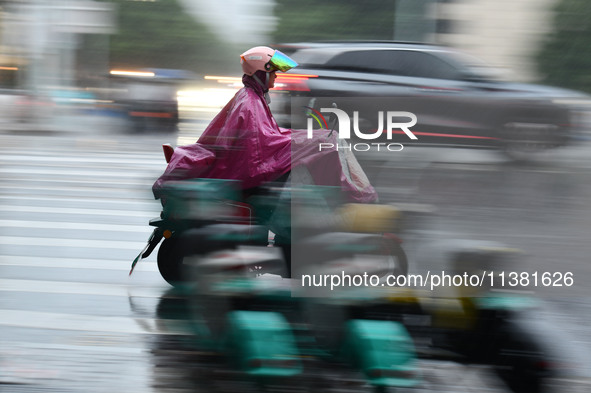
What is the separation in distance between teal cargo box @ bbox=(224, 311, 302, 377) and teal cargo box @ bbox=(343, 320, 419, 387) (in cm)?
26

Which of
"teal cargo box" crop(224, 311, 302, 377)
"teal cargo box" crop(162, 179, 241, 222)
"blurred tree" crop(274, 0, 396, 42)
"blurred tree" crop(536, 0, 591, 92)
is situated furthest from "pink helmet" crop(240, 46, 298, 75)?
"blurred tree" crop(274, 0, 396, 42)

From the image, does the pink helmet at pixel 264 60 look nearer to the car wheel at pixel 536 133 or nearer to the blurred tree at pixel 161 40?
the car wheel at pixel 536 133

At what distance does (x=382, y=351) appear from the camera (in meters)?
3.20

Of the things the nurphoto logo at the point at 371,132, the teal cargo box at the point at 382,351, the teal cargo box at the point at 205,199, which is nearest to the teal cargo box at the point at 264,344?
the teal cargo box at the point at 382,351

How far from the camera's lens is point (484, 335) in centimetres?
325

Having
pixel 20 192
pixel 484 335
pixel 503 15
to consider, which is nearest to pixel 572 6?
pixel 484 335

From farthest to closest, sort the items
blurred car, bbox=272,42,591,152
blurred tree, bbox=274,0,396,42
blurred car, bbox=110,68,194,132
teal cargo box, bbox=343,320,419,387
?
blurred car, bbox=110,68,194,132
blurred tree, bbox=274,0,396,42
blurred car, bbox=272,42,591,152
teal cargo box, bbox=343,320,419,387

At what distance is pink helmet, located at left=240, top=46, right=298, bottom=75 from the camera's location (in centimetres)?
436

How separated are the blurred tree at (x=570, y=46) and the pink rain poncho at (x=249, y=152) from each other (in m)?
2.47

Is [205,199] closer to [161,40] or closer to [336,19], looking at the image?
[336,19]

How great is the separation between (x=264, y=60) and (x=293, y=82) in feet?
20.6

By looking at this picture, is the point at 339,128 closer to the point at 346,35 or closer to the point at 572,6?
the point at 572,6

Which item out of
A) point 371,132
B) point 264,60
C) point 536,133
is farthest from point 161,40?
point 371,132

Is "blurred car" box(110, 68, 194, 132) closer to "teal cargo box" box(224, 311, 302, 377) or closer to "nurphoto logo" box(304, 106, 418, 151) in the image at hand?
"nurphoto logo" box(304, 106, 418, 151)
